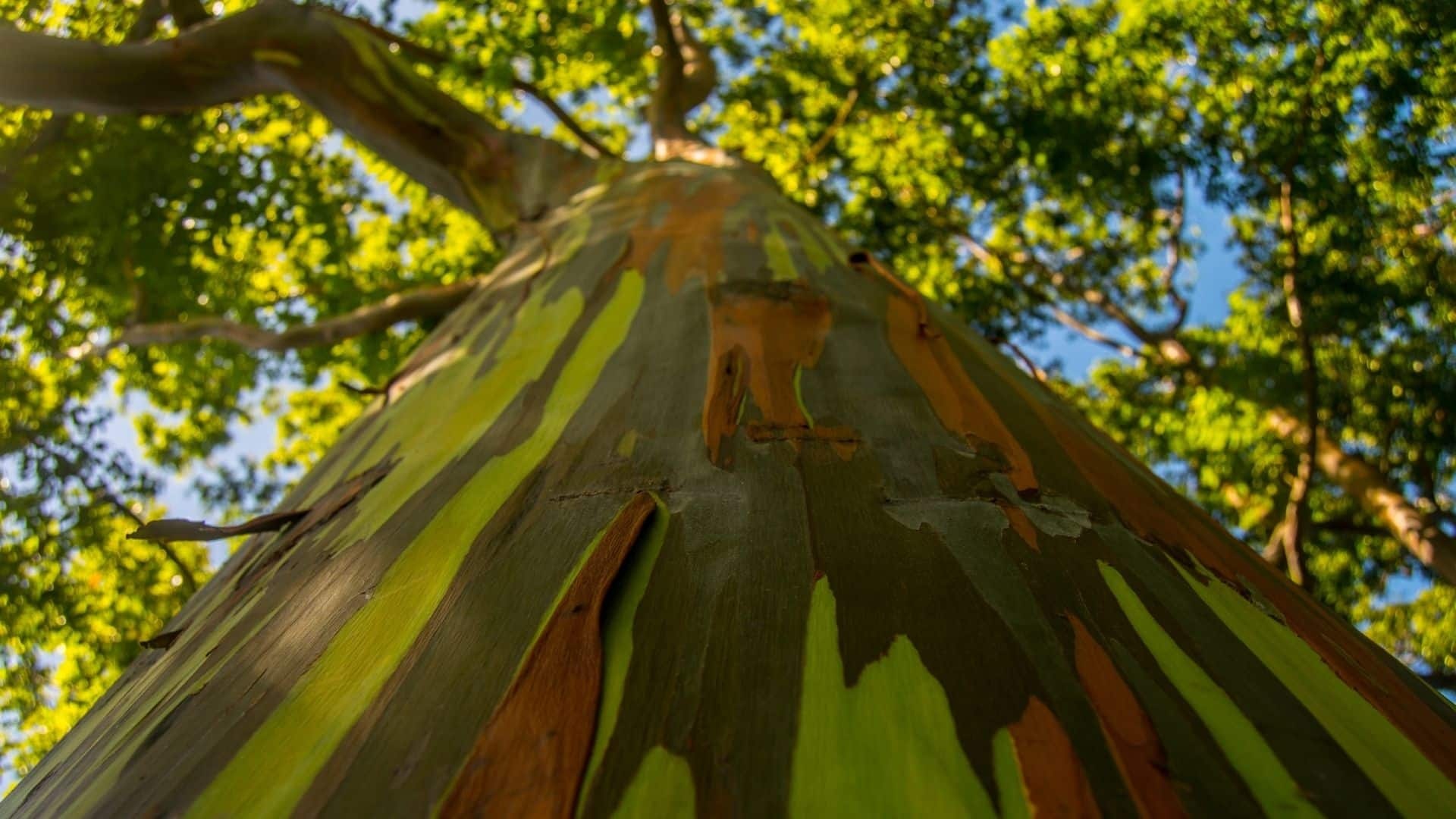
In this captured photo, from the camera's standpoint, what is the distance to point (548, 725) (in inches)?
27.1

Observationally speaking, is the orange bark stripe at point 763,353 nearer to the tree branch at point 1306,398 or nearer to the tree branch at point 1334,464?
the tree branch at point 1306,398

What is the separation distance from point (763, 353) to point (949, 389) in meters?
0.28

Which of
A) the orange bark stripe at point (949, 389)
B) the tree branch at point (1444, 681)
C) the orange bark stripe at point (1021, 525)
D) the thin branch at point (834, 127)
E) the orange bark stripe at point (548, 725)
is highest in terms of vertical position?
the thin branch at point (834, 127)

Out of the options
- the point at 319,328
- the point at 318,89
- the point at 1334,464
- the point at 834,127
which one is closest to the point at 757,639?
the point at 318,89

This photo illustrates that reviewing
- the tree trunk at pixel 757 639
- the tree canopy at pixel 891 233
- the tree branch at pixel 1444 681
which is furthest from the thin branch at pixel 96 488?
the tree branch at pixel 1444 681

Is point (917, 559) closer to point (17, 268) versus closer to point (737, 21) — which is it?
point (17, 268)

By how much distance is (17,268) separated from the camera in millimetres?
5102

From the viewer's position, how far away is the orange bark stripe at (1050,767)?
62 cm

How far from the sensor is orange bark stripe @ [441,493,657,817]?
0.62 meters

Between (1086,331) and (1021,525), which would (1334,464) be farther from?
(1021,525)

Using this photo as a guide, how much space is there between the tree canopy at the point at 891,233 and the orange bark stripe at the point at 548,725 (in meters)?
3.12

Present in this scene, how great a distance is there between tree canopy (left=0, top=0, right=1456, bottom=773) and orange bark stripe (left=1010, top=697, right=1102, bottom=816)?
3.37m

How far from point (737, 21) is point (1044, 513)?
7.69 meters

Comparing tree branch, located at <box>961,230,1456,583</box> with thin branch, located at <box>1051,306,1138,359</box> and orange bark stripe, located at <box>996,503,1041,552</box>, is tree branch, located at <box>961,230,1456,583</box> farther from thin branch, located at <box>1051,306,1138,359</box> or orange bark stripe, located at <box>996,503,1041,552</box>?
orange bark stripe, located at <box>996,503,1041,552</box>
